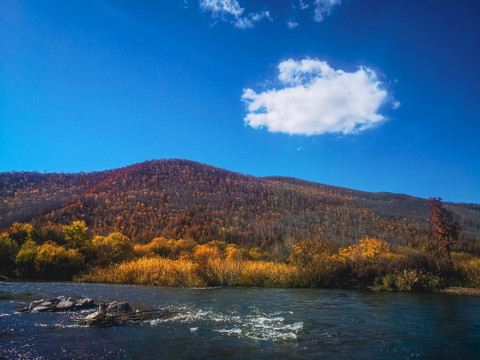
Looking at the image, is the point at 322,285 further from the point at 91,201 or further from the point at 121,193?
the point at 121,193

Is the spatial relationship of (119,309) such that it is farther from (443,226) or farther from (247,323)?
(443,226)

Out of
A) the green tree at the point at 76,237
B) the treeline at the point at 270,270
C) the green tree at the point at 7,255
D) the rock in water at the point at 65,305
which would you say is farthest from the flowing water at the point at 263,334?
the green tree at the point at 76,237

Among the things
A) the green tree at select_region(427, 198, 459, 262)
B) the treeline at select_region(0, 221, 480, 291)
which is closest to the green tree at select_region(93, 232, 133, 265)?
the treeline at select_region(0, 221, 480, 291)

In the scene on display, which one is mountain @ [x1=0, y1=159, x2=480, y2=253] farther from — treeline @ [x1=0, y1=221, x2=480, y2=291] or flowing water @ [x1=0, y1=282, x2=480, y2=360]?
flowing water @ [x1=0, y1=282, x2=480, y2=360]

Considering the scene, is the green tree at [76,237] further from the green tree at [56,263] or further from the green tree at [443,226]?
the green tree at [443,226]

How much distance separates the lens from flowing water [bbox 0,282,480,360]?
31.6 feet

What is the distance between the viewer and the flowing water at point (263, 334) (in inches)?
380

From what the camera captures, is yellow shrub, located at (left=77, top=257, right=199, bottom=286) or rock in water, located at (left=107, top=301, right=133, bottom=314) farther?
yellow shrub, located at (left=77, top=257, right=199, bottom=286)

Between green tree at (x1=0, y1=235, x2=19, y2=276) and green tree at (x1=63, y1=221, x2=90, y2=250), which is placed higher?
green tree at (x1=63, y1=221, x2=90, y2=250)

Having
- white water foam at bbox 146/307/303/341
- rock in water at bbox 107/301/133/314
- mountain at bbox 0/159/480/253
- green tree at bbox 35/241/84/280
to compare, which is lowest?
white water foam at bbox 146/307/303/341

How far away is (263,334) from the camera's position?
11.9 meters

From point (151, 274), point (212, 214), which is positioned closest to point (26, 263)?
point (151, 274)

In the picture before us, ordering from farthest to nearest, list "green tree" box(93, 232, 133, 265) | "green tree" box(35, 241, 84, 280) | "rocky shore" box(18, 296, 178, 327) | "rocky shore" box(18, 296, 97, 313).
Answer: "green tree" box(93, 232, 133, 265)
"green tree" box(35, 241, 84, 280)
"rocky shore" box(18, 296, 97, 313)
"rocky shore" box(18, 296, 178, 327)

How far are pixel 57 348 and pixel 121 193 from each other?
183 m
